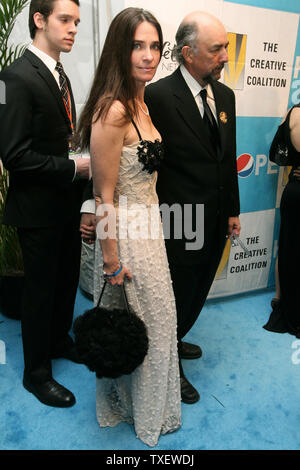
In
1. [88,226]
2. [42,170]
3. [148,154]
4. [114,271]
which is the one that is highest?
[148,154]

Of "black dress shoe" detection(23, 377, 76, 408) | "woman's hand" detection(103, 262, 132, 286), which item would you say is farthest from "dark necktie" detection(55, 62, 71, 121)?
"black dress shoe" detection(23, 377, 76, 408)

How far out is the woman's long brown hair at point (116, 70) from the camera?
58.3 inches

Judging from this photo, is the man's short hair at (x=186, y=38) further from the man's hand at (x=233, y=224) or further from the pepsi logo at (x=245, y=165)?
the pepsi logo at (x=245, y=165)

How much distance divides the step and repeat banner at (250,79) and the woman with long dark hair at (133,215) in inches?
44.0

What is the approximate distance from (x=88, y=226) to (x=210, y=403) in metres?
1.18

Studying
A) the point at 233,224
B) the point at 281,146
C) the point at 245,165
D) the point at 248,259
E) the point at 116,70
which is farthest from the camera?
the point at 248,259

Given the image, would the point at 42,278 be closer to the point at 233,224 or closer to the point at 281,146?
the point at 233,224

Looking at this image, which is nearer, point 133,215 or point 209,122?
point 133,215

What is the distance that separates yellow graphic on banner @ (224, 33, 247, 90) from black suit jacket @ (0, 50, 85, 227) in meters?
1.33

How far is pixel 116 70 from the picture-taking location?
150 cm

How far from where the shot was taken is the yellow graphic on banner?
2.73 meters

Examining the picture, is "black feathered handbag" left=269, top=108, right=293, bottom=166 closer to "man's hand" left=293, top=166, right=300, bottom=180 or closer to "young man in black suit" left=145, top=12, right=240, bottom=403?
"man's hand" left=293, top=166, right=300, bottom=180

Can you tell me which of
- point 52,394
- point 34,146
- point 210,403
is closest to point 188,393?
point 210,403

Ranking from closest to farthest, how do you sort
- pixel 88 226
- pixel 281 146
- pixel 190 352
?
pixel 88 226, pixel 190 352, pixel 281 146
